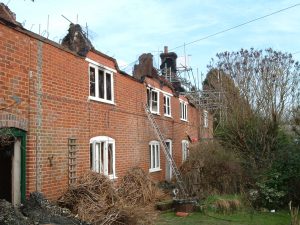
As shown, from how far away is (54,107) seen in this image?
11.7 m

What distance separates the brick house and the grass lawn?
2950 millimetres

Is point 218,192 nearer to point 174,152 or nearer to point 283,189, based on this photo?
point 283,189

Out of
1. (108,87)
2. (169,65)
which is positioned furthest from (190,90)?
(108,87)

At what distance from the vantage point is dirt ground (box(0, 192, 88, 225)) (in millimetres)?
8098

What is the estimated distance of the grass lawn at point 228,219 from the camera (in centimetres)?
1286

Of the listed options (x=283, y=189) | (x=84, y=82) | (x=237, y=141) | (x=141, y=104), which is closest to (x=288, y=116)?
(x=237, y=141)

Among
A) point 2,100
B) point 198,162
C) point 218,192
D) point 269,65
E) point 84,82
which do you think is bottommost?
point 218,192

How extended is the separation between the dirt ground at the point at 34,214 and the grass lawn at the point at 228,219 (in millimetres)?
3995

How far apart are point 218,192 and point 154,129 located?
465 centimetres

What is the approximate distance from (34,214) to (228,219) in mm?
6796

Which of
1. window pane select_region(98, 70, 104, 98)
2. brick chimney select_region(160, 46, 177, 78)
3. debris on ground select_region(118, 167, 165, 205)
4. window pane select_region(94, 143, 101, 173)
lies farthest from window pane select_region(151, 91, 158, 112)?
brick chimney select_region(160, 46, 177, 78)

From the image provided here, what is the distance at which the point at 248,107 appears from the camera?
2055cm

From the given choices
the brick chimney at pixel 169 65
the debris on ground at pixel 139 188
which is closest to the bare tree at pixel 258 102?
the debris on ground at pixel 139 188

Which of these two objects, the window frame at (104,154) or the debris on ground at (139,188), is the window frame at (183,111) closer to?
the debris on ground at (139,188)
